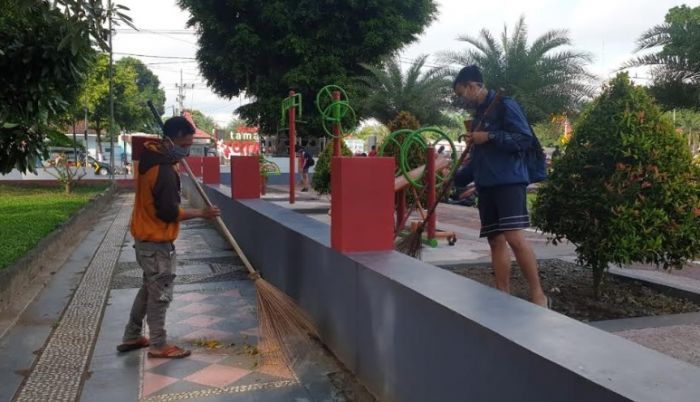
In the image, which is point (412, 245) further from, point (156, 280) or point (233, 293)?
point (156, 280)

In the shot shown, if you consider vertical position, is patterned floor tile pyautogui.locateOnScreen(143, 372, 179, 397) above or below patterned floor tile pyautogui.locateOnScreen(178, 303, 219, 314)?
below

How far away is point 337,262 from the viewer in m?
3.47

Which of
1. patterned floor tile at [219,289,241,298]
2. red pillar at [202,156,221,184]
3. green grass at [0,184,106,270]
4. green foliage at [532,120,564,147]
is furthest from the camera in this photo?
red pillar at [202,156,221,184]

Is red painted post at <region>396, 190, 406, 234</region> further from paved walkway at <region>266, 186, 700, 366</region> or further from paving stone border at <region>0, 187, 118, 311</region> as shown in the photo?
paving stone border at <region>0, 187, 118, 311</region>

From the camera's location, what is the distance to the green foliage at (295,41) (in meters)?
23.7

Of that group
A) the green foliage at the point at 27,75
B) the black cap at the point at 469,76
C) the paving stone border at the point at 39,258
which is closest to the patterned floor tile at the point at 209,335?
the paving stone border at the point at 39,258

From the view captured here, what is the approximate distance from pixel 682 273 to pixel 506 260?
3.46m

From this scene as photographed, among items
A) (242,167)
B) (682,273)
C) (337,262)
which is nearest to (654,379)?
(337,262)

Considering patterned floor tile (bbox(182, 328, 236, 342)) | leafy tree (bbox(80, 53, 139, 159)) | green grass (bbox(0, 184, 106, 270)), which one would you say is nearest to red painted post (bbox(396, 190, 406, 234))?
patterned floor tile (bbox(182, 328, 236, 342))

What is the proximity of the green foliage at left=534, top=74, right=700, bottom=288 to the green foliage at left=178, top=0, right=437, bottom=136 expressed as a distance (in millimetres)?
19690

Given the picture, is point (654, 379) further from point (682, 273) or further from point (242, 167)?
point (242, 167)

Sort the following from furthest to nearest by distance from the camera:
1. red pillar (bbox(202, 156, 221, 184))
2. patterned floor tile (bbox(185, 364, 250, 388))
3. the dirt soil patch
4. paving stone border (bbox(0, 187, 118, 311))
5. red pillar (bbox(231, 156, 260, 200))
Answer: red pillar (bbox(202, 156, 221, 184)) < red pillar (bbox(231, 156, 260, 200)) < paving stone border (bbox(0, 187, 118, 311)) < the dirt soil patch < patterned floor tile (bbox(185, 364, 250, 388))

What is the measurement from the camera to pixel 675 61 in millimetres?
10953

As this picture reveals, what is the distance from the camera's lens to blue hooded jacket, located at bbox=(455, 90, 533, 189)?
11.6 ft
